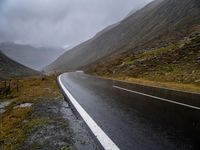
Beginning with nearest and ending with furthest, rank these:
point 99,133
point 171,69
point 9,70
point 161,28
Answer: point 99,133 < point 171,69 < point 161,28 < point 9,70

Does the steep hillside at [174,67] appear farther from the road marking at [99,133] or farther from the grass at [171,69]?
the road marking at [99,133]

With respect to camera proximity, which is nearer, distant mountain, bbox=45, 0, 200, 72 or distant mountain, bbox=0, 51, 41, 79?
distant mountain, bbox=45, 0, 200, 72

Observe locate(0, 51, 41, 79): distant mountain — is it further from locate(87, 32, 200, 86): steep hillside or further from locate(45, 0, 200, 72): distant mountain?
locate(87, 32, 200, 86): steep hillside

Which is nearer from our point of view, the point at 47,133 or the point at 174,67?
the point at 47,133

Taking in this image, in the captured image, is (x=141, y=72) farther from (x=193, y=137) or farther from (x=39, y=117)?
(x=193, y=137)

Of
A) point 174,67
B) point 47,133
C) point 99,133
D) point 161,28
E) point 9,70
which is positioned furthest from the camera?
point 9,70

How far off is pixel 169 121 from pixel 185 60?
69.5 feet

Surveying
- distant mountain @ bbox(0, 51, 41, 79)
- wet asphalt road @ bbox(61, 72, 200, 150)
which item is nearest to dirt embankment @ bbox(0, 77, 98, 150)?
wet asphalt road @ bbox(61, 72, 200, 150)

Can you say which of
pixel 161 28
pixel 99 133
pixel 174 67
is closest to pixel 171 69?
pixel 174 67

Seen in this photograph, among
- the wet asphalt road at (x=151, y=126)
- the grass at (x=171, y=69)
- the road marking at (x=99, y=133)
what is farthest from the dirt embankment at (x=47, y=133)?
the grass at (x=171, y=69)

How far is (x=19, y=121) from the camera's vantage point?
7.45 meters

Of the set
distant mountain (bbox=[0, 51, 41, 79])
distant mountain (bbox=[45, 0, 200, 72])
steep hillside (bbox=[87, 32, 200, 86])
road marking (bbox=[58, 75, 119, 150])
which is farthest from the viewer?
distant mountain (bbox=[0, 51, 41, 79])

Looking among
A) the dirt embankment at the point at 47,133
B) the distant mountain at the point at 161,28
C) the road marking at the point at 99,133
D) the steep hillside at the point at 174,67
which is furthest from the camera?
the distant mountain at the point at 161,28

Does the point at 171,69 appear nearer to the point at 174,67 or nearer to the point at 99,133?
the point at 174,67
